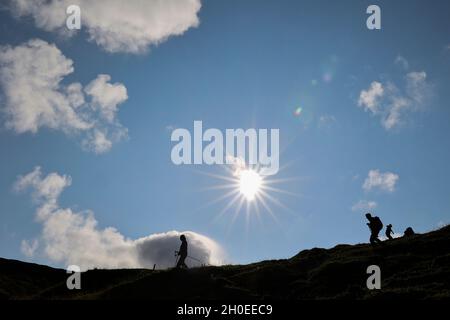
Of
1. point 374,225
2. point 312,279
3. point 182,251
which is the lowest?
point 312,279

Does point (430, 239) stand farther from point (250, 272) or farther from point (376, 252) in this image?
point (250, 272)

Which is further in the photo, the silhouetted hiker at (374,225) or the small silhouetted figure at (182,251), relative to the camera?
the silhouetted hiker at (374,225)

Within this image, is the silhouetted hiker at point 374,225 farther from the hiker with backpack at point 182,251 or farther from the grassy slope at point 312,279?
the hiker with backpack at point 182,251

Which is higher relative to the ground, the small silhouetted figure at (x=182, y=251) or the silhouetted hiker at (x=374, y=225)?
the silhouetted hiker at (x=374, y=225)

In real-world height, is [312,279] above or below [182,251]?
below

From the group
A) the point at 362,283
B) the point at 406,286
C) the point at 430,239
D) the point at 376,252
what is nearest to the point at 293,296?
the point at 362,283

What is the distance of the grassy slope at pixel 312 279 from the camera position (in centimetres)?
2578

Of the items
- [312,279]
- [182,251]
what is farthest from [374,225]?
[182,251]

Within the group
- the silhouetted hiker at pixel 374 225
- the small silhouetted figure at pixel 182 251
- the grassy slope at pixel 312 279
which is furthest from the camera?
the silhouetted hiker at pixel 374 225

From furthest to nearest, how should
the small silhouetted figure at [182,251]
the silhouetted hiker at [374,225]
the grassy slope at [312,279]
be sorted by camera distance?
1. the silhouetted hiker at [374,225]
2. the small silhouetted figure at [182,251]
3. the grassy slope at [312,279]

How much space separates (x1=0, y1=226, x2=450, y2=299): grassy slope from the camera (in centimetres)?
2578

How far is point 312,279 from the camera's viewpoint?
101 ft

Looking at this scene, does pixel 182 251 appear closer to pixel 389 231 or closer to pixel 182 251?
pixel 182 251

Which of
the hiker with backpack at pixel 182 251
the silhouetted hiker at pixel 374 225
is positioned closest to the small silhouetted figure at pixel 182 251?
the hiker with backpack at pixel 182 251
